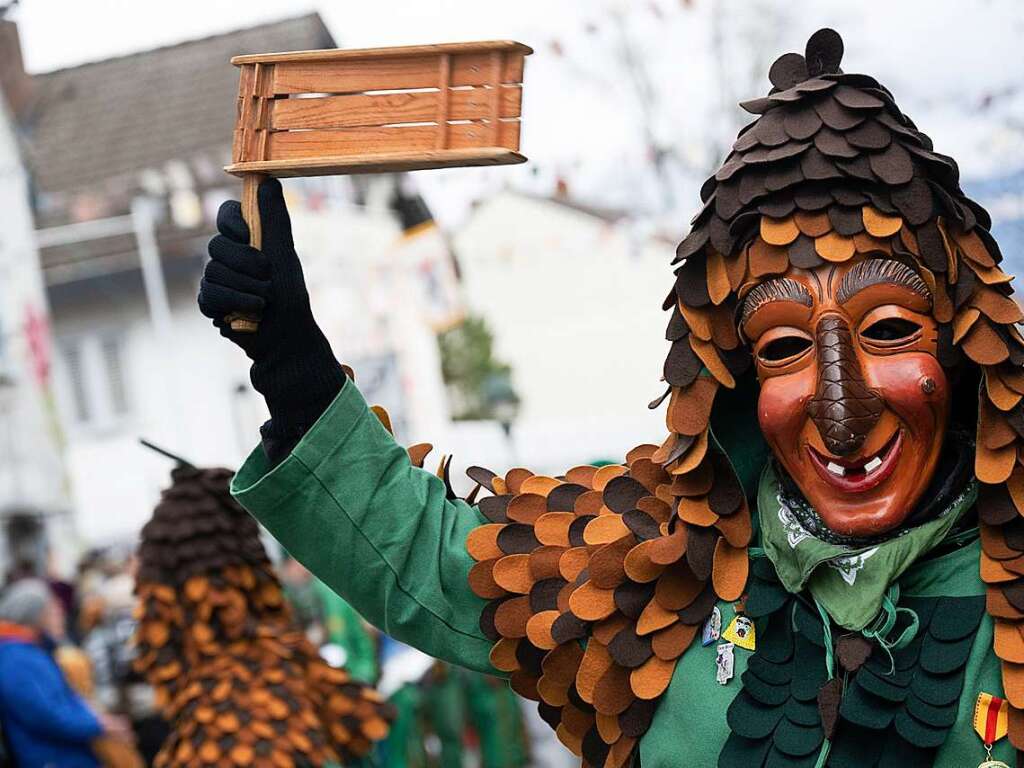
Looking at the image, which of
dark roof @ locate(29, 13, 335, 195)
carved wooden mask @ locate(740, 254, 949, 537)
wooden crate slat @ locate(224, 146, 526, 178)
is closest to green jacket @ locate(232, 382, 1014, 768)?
carved wooden mask @ locate(740, 254, 949, 537)

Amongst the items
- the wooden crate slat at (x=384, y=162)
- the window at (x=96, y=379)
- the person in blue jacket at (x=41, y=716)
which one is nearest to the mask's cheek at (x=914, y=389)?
the wooden crate slat at (x=384, y=162)

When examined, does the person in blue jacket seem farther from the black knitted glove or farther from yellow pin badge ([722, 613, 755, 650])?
yellow pin badge ([722, 613, 755, 650])

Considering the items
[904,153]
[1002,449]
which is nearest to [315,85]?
A: [904,153]

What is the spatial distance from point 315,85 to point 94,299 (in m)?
17.5

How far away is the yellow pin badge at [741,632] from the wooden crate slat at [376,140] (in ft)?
2.70

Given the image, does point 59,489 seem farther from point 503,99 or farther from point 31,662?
point 503,99

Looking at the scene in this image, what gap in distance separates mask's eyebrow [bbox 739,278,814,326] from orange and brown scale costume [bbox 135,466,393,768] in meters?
2.12

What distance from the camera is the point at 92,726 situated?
5.48 meters

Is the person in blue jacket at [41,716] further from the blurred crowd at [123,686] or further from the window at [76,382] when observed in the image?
the window at [76,382]

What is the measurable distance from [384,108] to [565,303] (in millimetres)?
21181

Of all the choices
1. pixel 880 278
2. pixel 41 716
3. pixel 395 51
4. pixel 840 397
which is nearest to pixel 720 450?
pixel 840 397

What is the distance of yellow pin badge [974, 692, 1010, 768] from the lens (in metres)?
2.24

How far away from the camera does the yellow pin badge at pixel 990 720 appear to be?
2.24 metres

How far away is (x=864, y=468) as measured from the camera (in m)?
2.35
